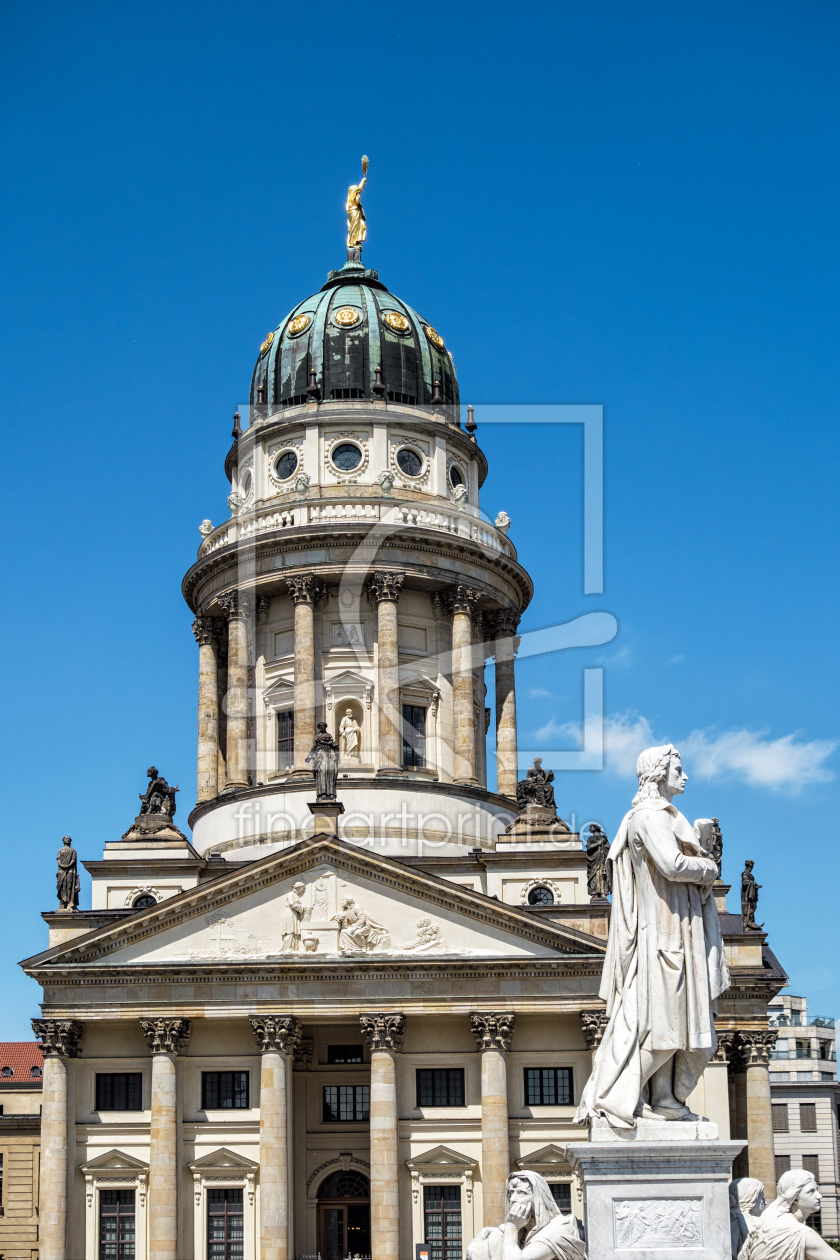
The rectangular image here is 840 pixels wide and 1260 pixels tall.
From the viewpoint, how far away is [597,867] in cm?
5762

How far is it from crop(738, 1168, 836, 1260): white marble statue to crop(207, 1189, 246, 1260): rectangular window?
46.1 m

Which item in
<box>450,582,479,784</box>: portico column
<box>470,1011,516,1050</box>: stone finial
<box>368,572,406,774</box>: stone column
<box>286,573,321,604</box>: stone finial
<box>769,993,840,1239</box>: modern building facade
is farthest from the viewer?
<box>769,993,840,1239</box>: modern building facade

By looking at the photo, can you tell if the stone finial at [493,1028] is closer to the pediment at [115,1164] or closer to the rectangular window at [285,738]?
the pediment at [115,1164]

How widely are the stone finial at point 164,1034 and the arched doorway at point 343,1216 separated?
299 inches

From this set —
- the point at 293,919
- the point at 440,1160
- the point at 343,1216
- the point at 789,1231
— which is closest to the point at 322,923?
the point at 293,919

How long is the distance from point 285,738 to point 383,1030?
1613cm

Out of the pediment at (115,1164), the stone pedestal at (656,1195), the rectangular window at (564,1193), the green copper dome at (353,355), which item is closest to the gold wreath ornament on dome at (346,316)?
the green copper dome at (353,355)

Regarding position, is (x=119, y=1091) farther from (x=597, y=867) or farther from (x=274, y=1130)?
(x=597, y=867)

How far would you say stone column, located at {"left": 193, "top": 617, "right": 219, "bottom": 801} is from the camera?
68.1 m

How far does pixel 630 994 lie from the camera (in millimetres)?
11477

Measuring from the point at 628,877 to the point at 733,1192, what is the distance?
2.26 m

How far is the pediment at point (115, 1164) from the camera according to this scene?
5484 centimetres

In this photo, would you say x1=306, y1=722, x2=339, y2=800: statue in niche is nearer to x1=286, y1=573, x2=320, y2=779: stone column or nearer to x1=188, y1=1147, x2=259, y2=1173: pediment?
x1=286, y1=573, x2=320, y2=779: stone column

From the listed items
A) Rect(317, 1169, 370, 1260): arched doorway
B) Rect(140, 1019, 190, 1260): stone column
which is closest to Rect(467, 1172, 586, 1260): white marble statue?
Rect(140, 1019, 190, 1260): stone column
